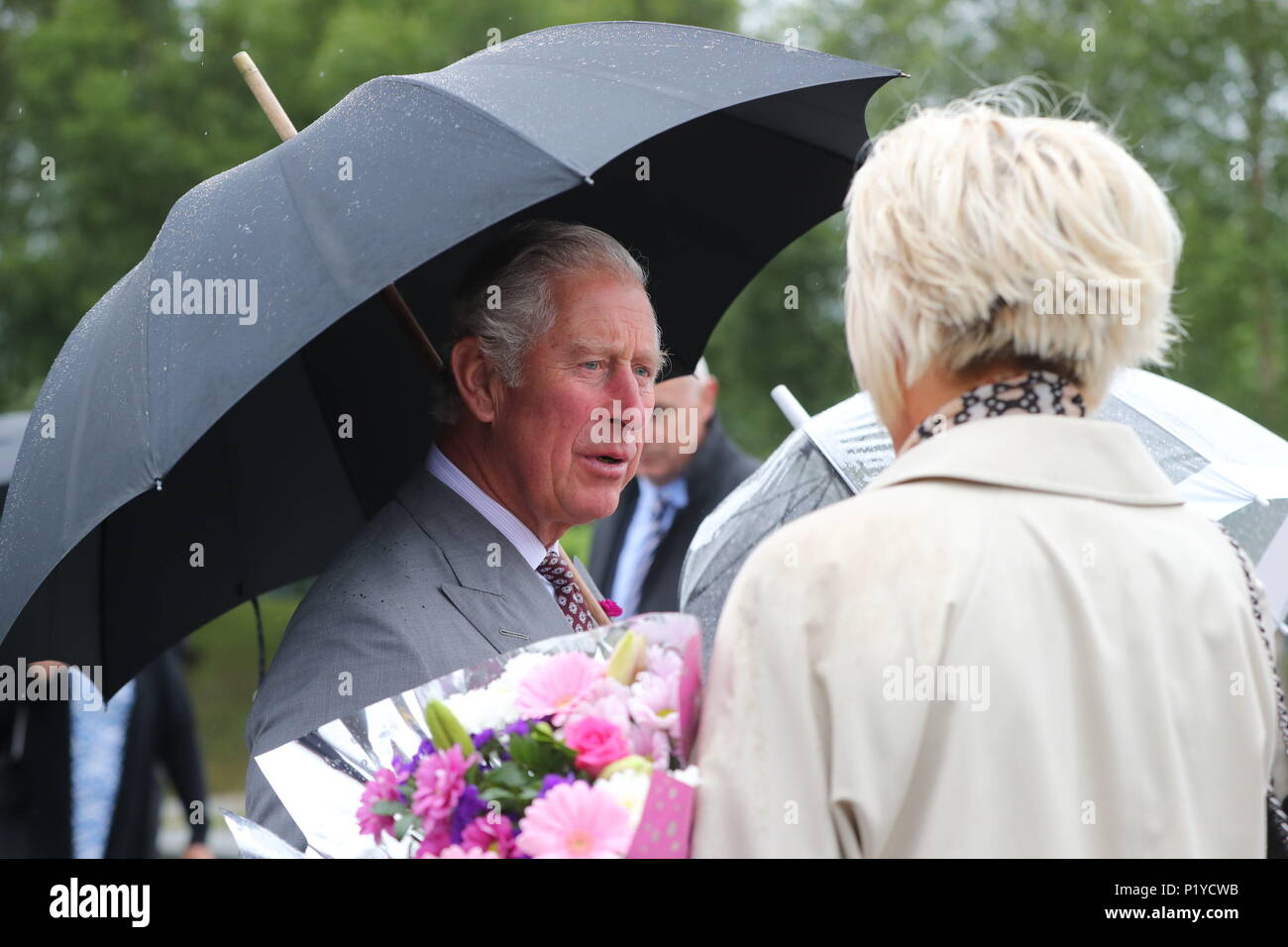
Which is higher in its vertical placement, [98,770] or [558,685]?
[98,770]

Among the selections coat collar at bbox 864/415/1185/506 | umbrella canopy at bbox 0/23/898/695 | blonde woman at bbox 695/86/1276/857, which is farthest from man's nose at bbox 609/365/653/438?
coat collar at bbox 864/415/1185/506

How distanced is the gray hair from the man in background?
2.88 m

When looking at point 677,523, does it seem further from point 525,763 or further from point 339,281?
point 525,763

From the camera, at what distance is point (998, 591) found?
184 centimetres

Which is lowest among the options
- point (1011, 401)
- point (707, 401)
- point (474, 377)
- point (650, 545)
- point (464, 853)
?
point (464, 853)

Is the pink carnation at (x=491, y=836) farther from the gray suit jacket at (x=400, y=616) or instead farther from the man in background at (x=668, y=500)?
the man in background at (x=668, y=500)

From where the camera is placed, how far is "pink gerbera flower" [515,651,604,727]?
84.5 inches

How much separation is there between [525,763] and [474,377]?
1.36 meters

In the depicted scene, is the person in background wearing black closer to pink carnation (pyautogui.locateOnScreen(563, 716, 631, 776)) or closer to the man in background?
the man in background

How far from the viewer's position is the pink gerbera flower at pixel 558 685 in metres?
2.15

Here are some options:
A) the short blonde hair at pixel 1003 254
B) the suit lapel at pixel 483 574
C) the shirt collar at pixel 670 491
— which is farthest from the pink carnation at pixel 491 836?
the shirt collar at pixel 670 491

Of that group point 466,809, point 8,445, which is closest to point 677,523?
point 8,445

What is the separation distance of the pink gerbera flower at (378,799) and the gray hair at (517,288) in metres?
1.24

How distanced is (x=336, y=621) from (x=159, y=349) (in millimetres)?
654
